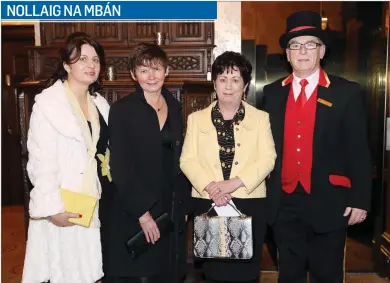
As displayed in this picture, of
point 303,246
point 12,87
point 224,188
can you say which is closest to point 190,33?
point 224,188

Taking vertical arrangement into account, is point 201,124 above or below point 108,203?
above

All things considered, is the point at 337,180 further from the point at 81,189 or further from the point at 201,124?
the point at 81,189

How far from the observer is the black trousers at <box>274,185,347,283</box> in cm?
236

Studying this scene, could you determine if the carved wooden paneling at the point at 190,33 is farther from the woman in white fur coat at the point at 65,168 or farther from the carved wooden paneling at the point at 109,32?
the woman in white fur coat at the point at 65,168

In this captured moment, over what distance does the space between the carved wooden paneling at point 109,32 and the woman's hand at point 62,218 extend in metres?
1.94

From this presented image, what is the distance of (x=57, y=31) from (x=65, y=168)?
1971mm

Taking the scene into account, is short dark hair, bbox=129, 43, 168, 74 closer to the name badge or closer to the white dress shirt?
the white dress shirt

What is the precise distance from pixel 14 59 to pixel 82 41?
13.2 feet

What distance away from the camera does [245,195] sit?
2369 millimetres

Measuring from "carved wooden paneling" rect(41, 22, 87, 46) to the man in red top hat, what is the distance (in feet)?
6.89

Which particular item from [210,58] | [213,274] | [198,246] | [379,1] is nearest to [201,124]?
[198,246]

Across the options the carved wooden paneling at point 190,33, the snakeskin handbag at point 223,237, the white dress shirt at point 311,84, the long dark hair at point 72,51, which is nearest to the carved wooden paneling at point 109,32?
the carved wooden paneling at point 190,33

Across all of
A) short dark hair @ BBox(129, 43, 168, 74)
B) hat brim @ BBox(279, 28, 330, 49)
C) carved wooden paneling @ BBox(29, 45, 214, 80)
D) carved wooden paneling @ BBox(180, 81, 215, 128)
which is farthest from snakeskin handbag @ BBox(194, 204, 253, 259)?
carved wooden paneling @ BBox(29, 45, 214, 80)

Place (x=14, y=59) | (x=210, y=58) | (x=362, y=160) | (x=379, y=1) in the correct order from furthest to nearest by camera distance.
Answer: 1. (x=14, y=59)
2. (x=210, y=58)
3. (x=379, y=1)
4. (x=362, y=160)
